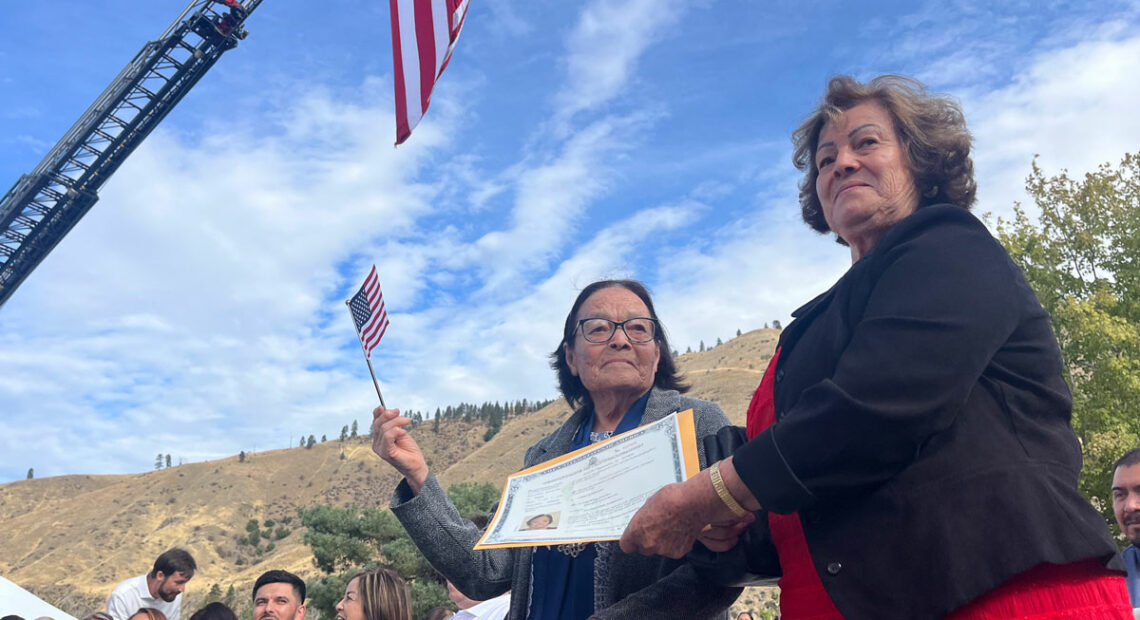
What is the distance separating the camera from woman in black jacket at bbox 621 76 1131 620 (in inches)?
55.8

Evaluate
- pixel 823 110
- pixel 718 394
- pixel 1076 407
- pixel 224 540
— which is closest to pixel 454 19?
pixel 823 110

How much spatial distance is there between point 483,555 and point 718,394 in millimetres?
76488

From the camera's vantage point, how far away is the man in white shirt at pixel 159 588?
7.29m

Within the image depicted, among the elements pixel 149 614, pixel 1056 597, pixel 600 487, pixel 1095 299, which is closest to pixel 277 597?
pixel 149 614

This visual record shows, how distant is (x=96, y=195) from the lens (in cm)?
2745

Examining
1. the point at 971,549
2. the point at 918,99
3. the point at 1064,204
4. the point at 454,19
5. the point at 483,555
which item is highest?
the point at 1064,204

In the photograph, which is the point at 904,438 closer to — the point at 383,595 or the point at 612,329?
the point at 612,329

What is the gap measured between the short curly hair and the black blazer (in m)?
0.45

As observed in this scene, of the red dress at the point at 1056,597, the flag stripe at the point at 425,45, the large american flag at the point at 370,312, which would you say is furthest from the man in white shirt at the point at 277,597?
the red dress at the point at 1056,597

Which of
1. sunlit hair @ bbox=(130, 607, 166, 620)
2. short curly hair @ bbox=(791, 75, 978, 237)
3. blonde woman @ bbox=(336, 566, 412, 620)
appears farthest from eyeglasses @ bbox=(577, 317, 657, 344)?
sunlit hair @ bbox=(130, 607, 166, 620)

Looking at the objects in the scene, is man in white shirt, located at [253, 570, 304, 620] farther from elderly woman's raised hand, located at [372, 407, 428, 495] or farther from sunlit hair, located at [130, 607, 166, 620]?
elderly woman's raised hand, located at [372, 407, 428, 495]

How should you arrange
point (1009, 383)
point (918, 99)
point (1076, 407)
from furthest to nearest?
1. point (1076, 407)
2. point (918, 99)
3. point (1009, 383)

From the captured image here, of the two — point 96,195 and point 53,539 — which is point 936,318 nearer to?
point 96,195

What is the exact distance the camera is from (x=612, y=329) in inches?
123
